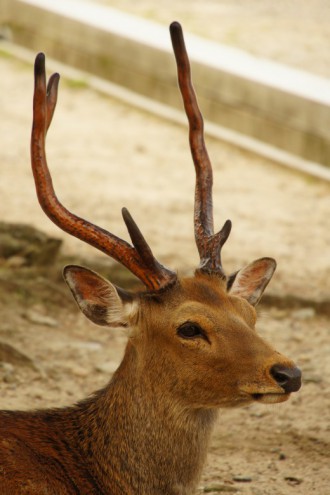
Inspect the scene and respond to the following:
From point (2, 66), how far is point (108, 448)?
1116 centimetres

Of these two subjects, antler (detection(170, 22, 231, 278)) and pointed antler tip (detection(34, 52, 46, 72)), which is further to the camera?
antler (detection(170, 22, 231, 278))

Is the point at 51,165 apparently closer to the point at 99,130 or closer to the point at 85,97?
the point at 99,130

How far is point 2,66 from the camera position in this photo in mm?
15195

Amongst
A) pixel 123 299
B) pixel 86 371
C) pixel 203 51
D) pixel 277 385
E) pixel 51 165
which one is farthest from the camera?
pixel 203 51

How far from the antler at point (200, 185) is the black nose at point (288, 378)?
0.64 meters

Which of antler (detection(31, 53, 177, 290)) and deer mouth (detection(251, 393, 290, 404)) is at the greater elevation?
Result: antler (detection(31, 53, 177, 290))

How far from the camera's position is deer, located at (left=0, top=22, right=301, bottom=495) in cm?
454

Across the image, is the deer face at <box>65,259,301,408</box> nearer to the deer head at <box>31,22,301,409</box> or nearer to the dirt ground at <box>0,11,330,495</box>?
the deer head at <box>31,22,301,409</box>

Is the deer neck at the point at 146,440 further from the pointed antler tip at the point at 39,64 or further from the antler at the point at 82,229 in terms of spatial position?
the pointed antler tip at the point at 39,64

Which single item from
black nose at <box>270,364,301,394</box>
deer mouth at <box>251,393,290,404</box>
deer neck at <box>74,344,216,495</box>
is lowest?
deer neck at <box>74,344,216,495</box>

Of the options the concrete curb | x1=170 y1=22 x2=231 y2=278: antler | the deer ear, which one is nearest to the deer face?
x1=170 y1=22 x2=231 y2=278: antler

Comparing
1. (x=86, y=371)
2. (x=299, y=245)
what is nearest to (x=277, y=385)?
(x=86, y=371)

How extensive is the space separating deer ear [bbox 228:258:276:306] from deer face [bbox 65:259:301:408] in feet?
0.95

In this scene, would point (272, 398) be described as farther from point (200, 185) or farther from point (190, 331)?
point (200, 185)
